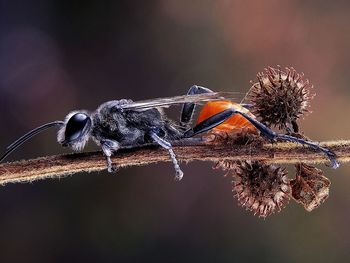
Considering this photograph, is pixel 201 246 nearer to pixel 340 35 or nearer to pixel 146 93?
pixel 146 93

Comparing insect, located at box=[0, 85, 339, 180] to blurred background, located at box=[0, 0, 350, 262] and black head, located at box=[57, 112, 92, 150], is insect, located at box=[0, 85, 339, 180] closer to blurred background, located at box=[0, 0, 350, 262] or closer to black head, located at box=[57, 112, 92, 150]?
black head, located at box=[57, 112, 92, 150]

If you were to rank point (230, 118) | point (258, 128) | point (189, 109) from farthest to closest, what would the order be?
point (189, 109) < point (230, 118) < point (258, 128)

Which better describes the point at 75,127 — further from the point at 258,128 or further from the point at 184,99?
the point at 258,128

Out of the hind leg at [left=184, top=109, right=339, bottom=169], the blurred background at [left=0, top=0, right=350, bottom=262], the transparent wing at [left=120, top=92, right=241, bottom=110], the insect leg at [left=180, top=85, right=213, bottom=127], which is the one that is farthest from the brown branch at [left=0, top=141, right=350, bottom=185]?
the blurred background at [left=0, top=0, right=350, bottom=262]

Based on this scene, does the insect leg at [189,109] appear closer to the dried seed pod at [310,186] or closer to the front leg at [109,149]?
the front leg at [109,149]

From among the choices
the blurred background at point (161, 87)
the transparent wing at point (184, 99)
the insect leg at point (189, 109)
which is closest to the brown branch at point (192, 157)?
the transparent wing at point (184, 99)

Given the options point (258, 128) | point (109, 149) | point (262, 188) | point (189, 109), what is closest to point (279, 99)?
point (258, 128)

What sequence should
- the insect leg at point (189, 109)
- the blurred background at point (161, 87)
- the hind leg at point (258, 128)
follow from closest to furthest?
the hind leg at point (258, 128) < the insect leg at point (189, 109) < the blurred background at point (161, 87)
